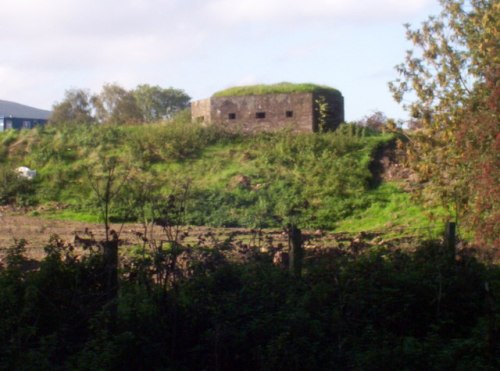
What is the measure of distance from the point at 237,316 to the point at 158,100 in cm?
5096

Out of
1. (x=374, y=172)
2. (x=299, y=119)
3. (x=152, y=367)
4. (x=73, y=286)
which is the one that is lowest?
(x=152, y=367)

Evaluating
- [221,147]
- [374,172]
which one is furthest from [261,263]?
[221,147]

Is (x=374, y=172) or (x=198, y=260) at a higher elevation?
(x=374, y=172)

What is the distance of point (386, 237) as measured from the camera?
18484 millimetres

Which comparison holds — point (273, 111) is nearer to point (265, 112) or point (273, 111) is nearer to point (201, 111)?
point (265, 112)

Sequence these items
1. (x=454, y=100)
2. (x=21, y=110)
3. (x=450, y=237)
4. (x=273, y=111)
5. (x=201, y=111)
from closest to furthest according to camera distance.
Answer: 1. (x=450, y=237)
2. (x=454, y=100)
3. (x=273, y=111)
4. (x=201, y=111)
5. (x=21, y=110)

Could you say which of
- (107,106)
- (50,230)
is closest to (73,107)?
(107,106)

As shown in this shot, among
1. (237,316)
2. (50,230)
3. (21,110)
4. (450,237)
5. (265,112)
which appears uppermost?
(21,110)

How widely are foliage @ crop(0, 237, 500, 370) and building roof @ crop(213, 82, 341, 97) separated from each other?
2025 cm

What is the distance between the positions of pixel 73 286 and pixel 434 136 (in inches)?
503

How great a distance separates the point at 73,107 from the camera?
5169cm

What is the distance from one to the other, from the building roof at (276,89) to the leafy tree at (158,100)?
2550cm

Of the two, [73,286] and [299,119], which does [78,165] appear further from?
[73,286]

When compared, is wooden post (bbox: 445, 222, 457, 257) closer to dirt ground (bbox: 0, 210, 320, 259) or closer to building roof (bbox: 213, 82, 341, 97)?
dirt ground (bbox: 0, 210, 320, 259)
